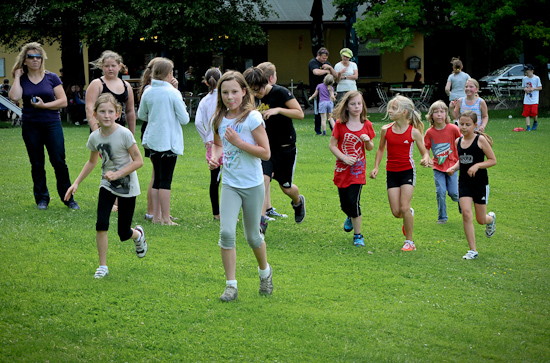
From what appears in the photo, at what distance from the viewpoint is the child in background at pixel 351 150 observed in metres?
9.31

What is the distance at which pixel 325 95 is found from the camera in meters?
21.6

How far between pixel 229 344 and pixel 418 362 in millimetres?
1398

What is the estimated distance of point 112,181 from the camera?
24.2 feet

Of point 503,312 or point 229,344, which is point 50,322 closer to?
point 229,344

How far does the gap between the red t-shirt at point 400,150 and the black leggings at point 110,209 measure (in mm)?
3302

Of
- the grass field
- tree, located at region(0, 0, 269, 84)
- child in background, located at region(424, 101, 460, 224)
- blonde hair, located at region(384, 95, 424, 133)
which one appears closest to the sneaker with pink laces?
the grass field

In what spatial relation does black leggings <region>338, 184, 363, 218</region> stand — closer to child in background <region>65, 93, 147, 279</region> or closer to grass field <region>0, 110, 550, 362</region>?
grass field <region>0, 110, 550, 362</region>

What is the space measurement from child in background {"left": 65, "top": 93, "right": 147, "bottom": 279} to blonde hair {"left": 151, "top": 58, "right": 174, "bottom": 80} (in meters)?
2.45

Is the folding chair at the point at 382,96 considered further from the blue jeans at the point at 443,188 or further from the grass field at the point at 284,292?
the blue jeans at the point at 443,188

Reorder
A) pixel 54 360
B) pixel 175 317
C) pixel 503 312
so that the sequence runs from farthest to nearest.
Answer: pixel 503 312 < pixel 175 317 < pixel 54 360

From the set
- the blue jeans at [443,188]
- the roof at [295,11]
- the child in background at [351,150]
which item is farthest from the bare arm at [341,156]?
the roof at [295,11]

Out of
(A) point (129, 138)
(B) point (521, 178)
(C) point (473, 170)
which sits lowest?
(B) point (521, 178)

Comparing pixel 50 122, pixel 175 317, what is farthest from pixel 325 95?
pixel 175 317

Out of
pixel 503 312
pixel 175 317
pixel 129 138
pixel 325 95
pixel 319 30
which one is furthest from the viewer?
pixel 319 30
